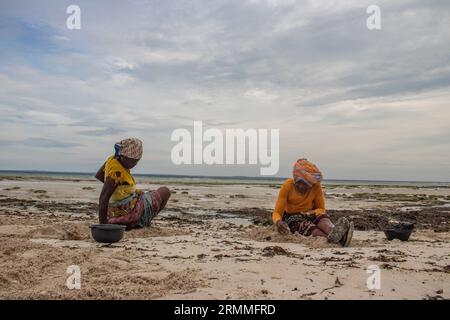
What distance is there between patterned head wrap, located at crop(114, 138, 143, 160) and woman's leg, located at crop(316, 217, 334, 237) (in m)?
3.82

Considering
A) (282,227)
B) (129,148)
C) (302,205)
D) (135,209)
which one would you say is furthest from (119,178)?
(302,205)

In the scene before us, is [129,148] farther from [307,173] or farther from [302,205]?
[302,205]

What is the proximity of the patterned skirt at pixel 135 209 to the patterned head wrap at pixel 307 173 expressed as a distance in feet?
10.0

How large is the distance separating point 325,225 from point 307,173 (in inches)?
42.0

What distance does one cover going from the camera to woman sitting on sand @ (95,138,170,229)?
8102 mm

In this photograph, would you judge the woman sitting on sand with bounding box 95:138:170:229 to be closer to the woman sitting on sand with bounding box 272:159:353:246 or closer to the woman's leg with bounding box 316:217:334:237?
the woman sitting on sand with bounding box 272:159:353:246

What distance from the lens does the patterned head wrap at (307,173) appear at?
845 centimetres

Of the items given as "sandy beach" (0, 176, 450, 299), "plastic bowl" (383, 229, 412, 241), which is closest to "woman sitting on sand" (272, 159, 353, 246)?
"sandy beach" (0, 176, 450, 299)

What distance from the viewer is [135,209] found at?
8.88m

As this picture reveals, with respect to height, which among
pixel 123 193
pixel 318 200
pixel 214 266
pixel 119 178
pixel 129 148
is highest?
pixel 129 148

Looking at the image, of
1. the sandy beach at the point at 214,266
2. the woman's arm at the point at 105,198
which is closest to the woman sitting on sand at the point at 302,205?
the sandy beach at the point at 214,266

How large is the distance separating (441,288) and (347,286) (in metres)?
1.02
